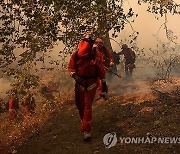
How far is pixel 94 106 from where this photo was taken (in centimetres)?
833

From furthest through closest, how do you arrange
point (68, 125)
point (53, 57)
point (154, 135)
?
point (53, 57)
point (68, 125)
point (154, 135)

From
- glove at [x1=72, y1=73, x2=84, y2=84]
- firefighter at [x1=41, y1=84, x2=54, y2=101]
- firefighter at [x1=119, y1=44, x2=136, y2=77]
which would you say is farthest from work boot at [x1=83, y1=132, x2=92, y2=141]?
firefighter at [x1=119, y1=44, x2=136, y2=77]

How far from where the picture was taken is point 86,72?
5949 mm

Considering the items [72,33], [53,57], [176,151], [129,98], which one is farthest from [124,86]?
[53,57]

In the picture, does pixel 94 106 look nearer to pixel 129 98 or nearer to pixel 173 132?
pixel 129 98

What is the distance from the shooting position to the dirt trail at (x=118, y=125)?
213 inches

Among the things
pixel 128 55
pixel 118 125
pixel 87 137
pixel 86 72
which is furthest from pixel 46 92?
pixel 87 137

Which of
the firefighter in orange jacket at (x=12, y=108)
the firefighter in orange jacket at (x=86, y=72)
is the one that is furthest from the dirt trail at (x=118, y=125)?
the firefighter in orange jacket at (x=12, y=108)

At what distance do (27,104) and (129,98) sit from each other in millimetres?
3342

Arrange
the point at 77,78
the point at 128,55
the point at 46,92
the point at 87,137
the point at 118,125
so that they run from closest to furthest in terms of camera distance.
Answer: the point at 87,137
the point at 77,78
the point at 118,125
the point at 46,92
the point at 128,55

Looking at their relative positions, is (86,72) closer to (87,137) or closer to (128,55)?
(87,137)

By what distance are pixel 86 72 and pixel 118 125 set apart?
141 centimetres

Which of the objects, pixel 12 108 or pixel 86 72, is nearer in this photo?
pixel 86 72

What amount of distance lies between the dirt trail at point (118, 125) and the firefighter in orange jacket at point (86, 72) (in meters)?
0.47
